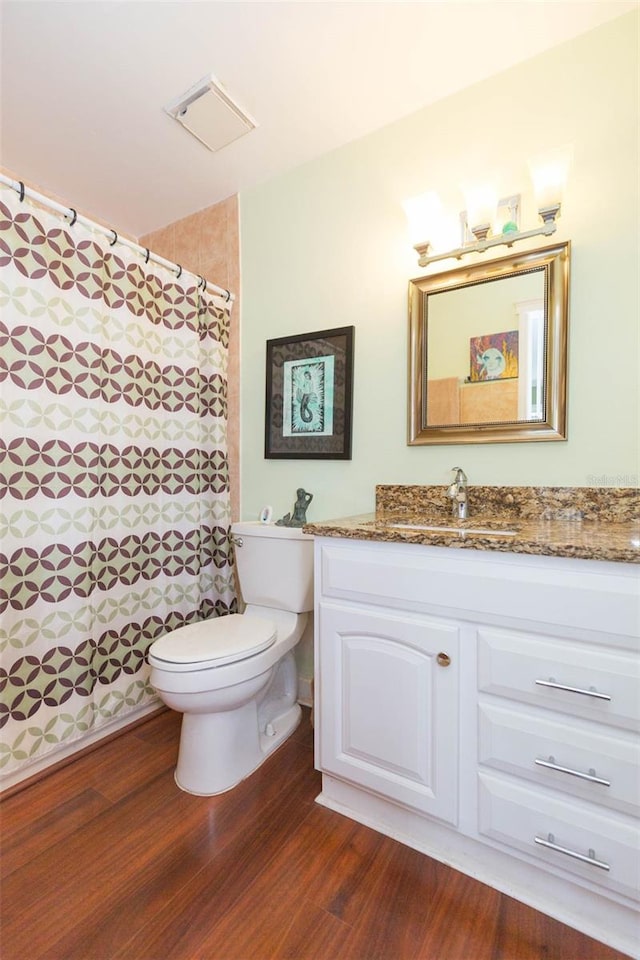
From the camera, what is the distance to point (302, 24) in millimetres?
1326

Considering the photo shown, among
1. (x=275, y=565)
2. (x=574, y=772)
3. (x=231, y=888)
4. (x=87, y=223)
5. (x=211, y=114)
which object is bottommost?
(x=231, y=888)

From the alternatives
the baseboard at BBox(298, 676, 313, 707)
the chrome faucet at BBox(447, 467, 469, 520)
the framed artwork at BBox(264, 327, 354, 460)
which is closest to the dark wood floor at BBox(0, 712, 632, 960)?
the baseboard at BBox(298, 676, 313, 707)

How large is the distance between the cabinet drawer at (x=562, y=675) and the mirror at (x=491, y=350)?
69cm

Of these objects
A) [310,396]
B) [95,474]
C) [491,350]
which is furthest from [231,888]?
[491,350]

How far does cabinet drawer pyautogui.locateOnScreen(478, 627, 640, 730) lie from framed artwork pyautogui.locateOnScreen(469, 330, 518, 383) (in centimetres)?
87

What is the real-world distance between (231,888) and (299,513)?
117 centimetres

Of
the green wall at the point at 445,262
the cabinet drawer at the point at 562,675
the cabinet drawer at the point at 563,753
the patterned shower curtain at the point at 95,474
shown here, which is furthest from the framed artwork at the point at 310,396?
the cabinet drawer at the point at 563,753

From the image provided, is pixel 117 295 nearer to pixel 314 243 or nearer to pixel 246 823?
pixel 314 243

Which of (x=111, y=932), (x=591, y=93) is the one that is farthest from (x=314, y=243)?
(x=111, y=932)

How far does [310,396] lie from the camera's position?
190 cm

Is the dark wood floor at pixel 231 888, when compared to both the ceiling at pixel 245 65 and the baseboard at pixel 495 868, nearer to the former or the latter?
the baseboard at pixel 495 868

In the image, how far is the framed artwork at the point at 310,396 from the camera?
1.80 metres

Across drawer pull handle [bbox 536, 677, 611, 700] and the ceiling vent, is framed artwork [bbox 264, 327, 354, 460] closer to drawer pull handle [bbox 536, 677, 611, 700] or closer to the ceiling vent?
the ceiling vent

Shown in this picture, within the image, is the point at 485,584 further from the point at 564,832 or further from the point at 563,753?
the point at 564,832
